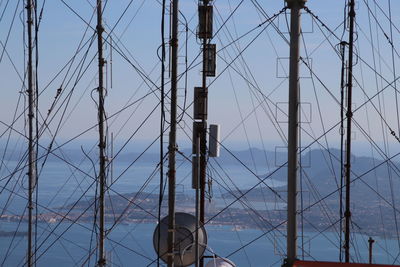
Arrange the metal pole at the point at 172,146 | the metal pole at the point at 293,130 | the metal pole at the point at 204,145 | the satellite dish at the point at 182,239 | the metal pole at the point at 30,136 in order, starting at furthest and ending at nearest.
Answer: the metal pole at the point at 30,136, the metal pole at the point at 204,145, the satellite dish at the point at 182,239, the metal pole at the point at 172,146, the metal pole at the point at 293,130

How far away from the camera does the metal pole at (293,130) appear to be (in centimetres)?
645

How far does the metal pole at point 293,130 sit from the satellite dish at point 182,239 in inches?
94.2

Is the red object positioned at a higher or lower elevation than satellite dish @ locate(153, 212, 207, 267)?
lower

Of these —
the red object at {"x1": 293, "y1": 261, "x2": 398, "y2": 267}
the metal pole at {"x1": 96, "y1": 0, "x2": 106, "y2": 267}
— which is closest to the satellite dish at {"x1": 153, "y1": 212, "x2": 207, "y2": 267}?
the metal pole at {"x1": 96, "y1": 0, "x2": 106, "y2": 267}

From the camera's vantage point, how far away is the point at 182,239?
8.77 m

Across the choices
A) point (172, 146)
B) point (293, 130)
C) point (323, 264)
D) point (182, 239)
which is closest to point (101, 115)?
point (172, 146)

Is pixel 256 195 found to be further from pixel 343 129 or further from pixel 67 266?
pixel 343 129

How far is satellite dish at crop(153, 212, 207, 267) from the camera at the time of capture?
875cm

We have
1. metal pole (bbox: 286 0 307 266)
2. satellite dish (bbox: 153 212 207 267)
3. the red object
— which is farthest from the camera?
satellite dish (bbox: 153 212 207 267)

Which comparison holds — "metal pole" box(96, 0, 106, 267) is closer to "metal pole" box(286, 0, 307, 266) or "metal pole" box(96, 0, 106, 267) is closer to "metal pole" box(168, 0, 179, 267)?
"metal pole" box(168, 0, 179, 267)

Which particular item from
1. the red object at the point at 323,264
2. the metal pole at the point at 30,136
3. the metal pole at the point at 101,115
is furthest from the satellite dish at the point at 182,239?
the red object at the point at 323,264

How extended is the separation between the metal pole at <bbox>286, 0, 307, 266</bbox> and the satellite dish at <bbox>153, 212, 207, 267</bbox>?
2393 millimetres

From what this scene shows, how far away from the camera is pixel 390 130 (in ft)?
33.1

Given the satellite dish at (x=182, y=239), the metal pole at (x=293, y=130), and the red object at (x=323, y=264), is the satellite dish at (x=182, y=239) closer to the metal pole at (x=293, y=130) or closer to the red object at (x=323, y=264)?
the metal pole at (x=293, y=130)
